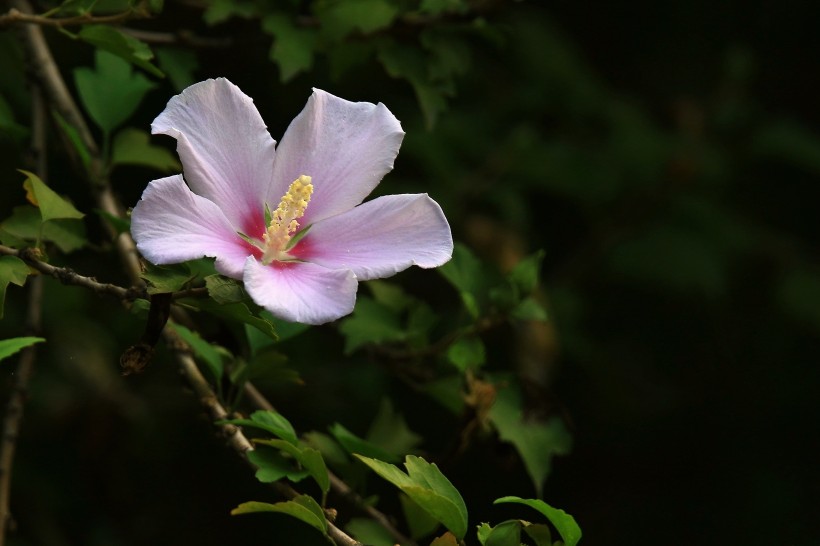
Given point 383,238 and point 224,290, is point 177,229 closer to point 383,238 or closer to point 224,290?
point 224,290

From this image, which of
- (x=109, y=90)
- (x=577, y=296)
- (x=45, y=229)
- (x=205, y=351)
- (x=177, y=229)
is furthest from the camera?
(x=577, y=296)

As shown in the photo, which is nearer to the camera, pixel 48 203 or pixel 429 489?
pixel 429 489

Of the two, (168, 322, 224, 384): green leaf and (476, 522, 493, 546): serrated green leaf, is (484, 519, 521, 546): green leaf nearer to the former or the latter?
(476, 522, 493, 546): serrated green leaf

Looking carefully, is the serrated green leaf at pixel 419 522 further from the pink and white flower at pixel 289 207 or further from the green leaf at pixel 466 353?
the pink and white flower at pixel 289 207

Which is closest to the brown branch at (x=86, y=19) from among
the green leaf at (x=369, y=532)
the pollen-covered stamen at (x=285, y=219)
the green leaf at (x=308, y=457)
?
A: the pollen-covered stamen at (x=285, y=219)

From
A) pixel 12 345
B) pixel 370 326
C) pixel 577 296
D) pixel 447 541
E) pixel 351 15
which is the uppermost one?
pixel 351 15

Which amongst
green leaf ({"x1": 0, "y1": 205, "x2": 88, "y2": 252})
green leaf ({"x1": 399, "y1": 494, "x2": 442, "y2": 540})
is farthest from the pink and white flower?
green leaf ({"x1": 399, "y1": 494, "x2": 442, "y2": 540})

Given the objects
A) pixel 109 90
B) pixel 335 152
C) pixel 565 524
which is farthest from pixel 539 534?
pixel 109 90
